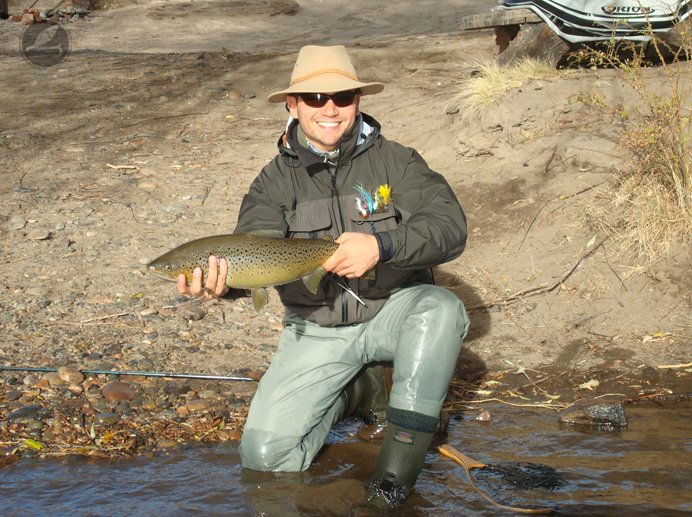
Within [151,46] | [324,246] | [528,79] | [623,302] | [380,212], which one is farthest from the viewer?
[151,46]

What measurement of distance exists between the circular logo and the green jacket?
9.88 meters

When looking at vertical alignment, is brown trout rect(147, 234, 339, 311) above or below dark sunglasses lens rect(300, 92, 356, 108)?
below

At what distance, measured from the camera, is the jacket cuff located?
4.09 meters

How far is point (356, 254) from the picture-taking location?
4074mm

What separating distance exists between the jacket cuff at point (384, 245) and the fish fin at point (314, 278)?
0.30 m

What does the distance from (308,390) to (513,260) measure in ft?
9.17

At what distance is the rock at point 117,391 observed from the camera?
519 centimetres

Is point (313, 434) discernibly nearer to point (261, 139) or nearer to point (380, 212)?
point (380, 212)

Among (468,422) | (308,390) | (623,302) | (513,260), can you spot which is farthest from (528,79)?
(308,390)

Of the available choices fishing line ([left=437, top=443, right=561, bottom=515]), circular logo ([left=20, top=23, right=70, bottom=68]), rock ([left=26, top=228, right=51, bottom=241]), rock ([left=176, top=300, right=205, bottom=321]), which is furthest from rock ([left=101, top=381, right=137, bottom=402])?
circular logo ([left=20, top=23, right=70, bottom=68])

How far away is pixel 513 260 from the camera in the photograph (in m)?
6.89

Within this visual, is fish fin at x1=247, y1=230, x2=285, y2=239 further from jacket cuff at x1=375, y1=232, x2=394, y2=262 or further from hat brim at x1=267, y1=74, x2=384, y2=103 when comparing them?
hat brim at x1=267, y1=74, x2=384, y2=103

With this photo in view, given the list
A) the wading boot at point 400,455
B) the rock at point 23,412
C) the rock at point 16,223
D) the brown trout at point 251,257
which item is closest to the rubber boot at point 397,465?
the wading boot at point 400,455

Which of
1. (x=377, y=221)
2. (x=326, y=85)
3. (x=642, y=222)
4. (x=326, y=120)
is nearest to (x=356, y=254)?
(x=377, y=221)
